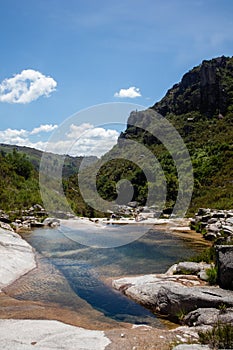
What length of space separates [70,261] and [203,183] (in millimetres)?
51208

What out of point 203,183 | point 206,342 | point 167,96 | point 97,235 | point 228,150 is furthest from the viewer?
point 167,96

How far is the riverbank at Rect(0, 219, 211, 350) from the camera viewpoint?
30.2 feet

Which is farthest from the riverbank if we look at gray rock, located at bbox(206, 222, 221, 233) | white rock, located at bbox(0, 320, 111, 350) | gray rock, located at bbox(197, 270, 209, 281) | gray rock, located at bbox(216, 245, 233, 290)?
gray rock, located at bbox(206, 222, 221, 233)

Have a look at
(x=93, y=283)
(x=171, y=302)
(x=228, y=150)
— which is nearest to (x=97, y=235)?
(x=93, y=283)

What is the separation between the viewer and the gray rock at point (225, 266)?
12.8 meters

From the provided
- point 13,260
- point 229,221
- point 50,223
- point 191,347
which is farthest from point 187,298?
point 50,223

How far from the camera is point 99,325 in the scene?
1165 centimetres

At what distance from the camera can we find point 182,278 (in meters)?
15.2

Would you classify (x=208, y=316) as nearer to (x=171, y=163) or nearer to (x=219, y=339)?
(x=219, y=339)

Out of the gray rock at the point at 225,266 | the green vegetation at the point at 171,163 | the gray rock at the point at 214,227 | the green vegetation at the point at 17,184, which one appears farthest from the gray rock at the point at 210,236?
the green vegetation at the point at 17,184

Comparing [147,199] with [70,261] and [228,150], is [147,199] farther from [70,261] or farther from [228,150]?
[70,261]

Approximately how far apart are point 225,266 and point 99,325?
216 inches

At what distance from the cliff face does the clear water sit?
281 feet

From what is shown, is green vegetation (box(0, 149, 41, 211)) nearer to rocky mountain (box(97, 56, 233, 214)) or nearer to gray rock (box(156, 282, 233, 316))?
rocky mountain (box(97, 56, 233, 214))
